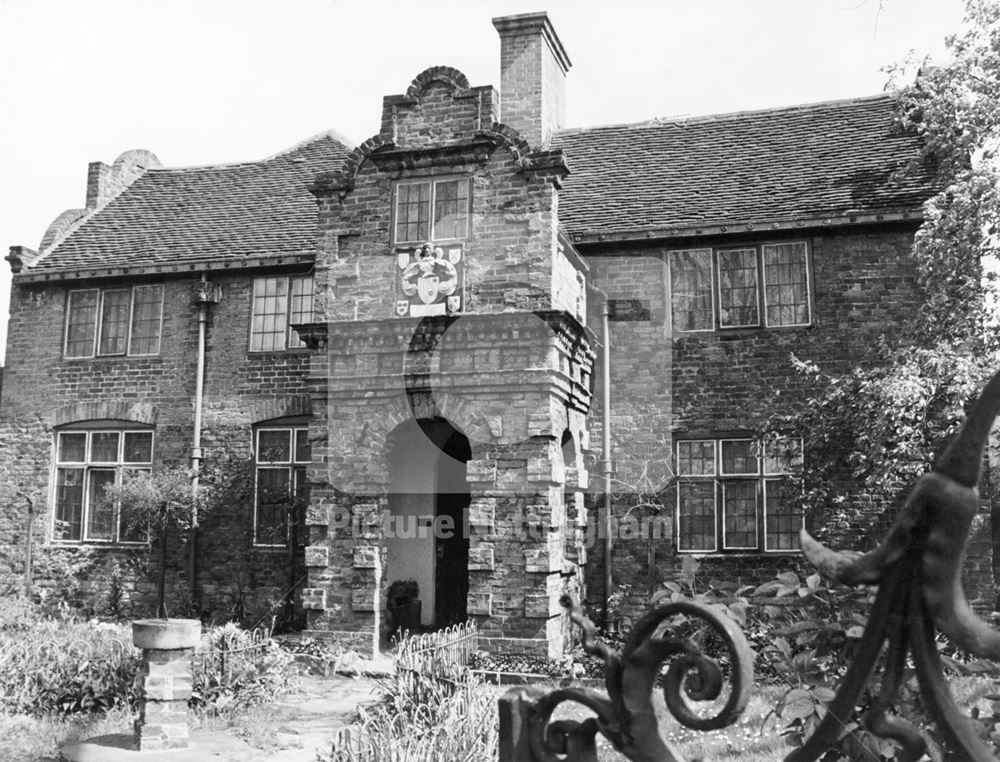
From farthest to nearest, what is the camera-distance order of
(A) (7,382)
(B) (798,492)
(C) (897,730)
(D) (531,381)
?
(A) (7,382) → (B) (798,492) → (D) (531,381) → (C) (897,730)

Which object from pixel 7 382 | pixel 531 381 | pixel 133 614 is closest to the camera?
pixel 531 381

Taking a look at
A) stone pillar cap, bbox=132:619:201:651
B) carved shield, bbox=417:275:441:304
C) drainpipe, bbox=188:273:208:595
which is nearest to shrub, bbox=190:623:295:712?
stone pillar cap, bbox=132:619:201:651

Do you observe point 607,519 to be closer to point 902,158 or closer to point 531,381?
point 531,381

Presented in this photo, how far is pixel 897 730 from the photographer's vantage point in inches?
61.3

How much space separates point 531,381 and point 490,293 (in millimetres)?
1445

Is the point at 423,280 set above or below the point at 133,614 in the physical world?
above

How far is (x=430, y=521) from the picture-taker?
1580cm

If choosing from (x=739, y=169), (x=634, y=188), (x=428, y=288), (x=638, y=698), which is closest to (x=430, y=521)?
(x=428, y=288)

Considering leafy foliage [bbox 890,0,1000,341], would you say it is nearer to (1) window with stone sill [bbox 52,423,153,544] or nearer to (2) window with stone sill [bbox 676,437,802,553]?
(2) window with stone sill [bbox 676,437,802,553]

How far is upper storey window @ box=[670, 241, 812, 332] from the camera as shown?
15414 millimetres

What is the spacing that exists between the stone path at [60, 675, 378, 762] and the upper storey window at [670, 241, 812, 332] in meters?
8.12

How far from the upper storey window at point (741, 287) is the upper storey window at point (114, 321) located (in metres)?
9.69

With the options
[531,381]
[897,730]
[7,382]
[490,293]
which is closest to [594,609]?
[531,381]

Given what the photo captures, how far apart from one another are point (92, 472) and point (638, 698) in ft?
59.2
